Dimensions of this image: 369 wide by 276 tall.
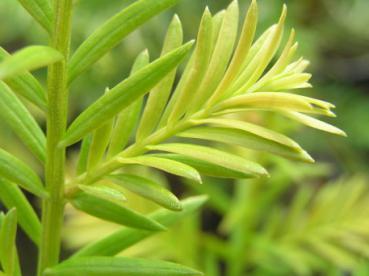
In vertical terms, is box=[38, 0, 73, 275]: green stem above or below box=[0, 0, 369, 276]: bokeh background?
below

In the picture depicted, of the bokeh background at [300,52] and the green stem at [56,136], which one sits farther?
the bokeh background at [300,52]

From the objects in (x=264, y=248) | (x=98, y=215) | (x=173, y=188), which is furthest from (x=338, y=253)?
(x=173, y=188)

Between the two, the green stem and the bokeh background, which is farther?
the bokeh background

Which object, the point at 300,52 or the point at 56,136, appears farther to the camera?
the point at 300,52

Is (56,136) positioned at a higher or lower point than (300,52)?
lower
